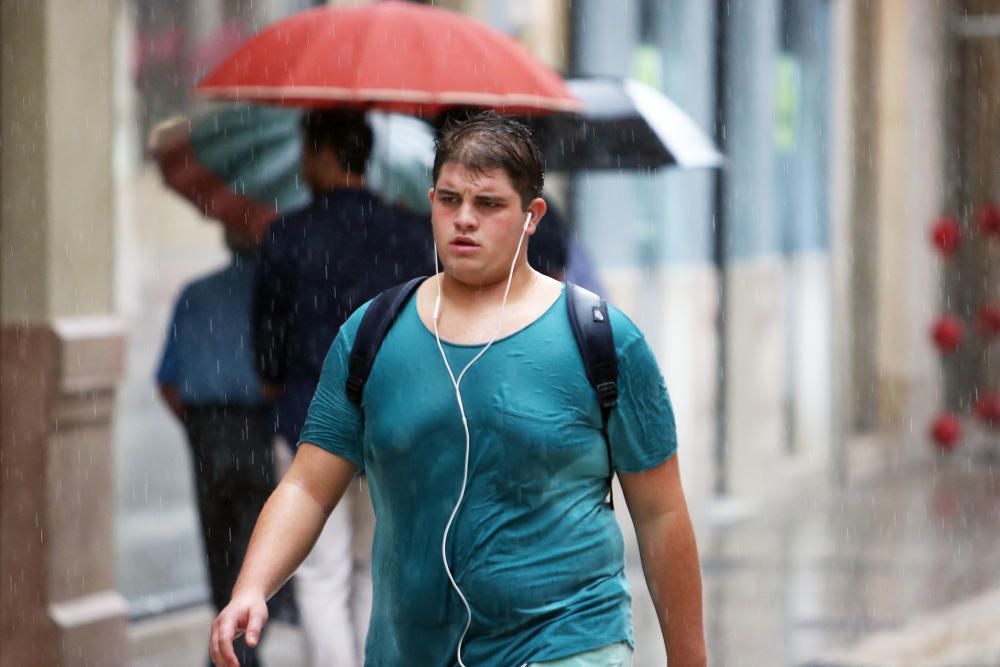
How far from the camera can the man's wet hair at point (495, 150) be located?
369cm

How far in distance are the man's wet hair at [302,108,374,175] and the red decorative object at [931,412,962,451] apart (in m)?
11.9

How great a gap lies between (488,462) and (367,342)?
0.34 meters

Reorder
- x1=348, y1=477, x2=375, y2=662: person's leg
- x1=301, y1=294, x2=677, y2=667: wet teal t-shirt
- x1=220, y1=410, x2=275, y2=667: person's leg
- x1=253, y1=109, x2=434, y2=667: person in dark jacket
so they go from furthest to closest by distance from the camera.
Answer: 1. x1=220, y1=410, x2=275, y2=667: person's leg
2. x1=348, y1=477, x2=375, y2=662: person's leg
3. x1=253, y1=109, x2=434, y2=667: person in dark jacket
4. x1=301, y1=294, x2=677, y2=667: wet teal t-shirt

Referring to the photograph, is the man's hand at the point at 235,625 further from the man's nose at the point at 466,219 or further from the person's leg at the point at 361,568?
the person's leg at the point at 361,568

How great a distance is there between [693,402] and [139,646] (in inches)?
235

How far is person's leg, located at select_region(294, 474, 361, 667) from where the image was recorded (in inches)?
241

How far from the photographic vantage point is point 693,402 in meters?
13.3

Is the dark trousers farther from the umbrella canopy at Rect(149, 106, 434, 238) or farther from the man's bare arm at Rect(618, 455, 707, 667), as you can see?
the man's bare arm at Rect(618, 455, 707, 667)

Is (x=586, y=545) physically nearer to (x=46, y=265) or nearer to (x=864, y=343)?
(x=46, y=265)

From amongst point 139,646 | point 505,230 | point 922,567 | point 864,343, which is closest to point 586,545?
point 505,230

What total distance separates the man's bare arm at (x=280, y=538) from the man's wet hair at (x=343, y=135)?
2375mm

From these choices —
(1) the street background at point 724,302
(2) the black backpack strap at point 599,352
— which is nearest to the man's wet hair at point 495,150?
(2) the black backpack strap at point 599,352

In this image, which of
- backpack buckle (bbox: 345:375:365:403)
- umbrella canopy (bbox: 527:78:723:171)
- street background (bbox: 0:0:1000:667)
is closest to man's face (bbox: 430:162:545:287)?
backpack buckle (bbox: 345:375:365:403)

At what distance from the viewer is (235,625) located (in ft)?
11.5
